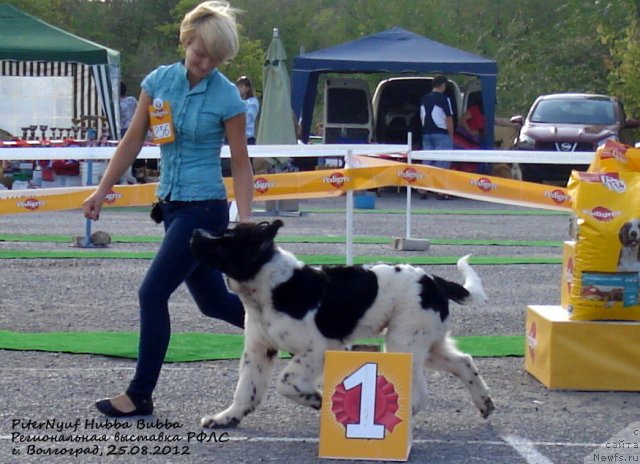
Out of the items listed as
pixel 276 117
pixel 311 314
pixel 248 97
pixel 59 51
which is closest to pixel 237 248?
pixel 311 314

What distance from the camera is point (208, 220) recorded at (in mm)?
5645

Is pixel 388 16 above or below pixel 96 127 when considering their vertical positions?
above

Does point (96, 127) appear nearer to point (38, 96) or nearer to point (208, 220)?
point (38, 96)

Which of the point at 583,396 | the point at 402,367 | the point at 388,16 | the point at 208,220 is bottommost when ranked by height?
the point at 583,396

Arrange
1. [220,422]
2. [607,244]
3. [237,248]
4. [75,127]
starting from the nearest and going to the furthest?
[237,248] → [220,422] → [607,244] → [75,127]

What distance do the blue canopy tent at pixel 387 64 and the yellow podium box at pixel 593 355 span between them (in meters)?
14.9

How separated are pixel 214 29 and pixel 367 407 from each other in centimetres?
175

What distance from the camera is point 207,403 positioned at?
6090 mm

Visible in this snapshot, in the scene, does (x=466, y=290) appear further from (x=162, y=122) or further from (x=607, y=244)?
(x=162, y=122)

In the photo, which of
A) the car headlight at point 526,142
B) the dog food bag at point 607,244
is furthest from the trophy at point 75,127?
the dog food bag at point 607,244

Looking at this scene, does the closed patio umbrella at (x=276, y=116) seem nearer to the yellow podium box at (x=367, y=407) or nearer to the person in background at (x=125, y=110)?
the person in background at (x=125, y=110)

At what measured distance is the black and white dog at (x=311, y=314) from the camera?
17.4 feet

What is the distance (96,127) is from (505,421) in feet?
58.8

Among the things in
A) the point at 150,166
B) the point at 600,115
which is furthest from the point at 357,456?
the point at 600,115
